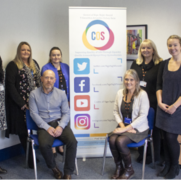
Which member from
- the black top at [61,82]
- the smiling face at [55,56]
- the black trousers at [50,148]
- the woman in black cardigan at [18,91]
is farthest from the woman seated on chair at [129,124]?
the woman in black cardigan at [18,91]

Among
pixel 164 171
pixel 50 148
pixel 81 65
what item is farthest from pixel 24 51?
pixel 164 171

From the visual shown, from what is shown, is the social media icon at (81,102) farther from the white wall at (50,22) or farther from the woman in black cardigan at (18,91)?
the white wall at (50,22)

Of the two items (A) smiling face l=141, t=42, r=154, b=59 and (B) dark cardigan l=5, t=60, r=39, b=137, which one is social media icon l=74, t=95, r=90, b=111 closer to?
(B) dark cardigan l=5, t=60, r=39, b=137

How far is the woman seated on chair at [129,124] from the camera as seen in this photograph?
8.28 ft

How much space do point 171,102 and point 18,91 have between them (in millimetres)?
2006

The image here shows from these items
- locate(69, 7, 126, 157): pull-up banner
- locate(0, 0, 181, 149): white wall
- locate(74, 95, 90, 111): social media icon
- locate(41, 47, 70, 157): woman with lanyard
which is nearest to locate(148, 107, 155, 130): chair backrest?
locate(69, 7, 126, 157): pull-up banner

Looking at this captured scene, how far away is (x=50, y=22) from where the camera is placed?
3885 millimetres

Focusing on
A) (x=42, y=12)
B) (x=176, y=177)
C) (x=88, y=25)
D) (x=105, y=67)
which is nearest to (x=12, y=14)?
(x=42, y=12)

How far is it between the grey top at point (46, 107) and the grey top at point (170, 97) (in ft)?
3.87

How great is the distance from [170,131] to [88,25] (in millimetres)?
1742

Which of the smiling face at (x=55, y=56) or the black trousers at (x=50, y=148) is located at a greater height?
the smiling face at (x=55, y=56)

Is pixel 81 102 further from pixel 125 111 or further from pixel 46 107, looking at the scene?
pixel 125 111

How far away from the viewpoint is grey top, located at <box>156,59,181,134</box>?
2.44m

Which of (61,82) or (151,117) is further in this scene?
(61,82)
